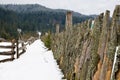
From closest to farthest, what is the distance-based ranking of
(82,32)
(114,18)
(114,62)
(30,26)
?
1. (114,62)
2. (114,18)
3. (82,32)
4. (30,26)

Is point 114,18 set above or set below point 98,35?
above

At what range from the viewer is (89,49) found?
695 cm

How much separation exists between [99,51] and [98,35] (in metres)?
0.43

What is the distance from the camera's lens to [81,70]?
7.47 m

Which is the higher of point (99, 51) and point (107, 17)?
point (107, 17)

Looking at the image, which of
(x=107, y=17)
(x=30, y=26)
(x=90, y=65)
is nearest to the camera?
(x=107, y=17)

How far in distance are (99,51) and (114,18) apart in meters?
1.05

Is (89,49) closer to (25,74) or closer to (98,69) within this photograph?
(98,69)

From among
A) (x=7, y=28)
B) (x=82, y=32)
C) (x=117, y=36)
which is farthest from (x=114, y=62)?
(x=7, y=28)

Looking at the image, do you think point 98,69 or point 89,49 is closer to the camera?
point 98,69

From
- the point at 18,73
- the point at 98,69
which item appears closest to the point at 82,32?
the point at 98,69

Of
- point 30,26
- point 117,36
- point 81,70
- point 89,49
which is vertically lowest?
point 30,26

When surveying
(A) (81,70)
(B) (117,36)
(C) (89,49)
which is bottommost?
(A) (81,70)

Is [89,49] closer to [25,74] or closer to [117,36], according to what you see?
[117,36]
